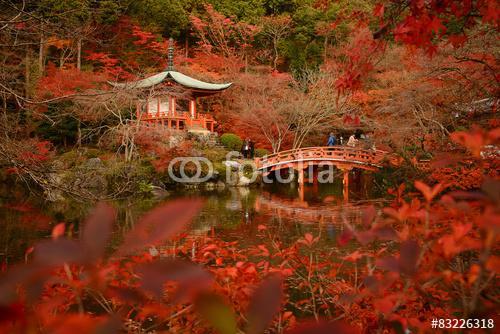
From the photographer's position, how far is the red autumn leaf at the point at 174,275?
445mm

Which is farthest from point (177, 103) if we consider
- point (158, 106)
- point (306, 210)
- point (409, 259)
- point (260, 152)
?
point (409, 259)

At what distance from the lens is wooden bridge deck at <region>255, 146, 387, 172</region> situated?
16078 mm

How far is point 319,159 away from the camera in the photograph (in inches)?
665

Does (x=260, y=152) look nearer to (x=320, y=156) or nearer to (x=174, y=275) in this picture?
(x=320, y=156)

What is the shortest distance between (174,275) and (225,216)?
31.1 ft

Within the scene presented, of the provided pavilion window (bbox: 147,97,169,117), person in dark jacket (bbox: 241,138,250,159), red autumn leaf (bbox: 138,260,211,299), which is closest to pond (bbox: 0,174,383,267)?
person in dark jacket (bbox: 241,138,250,159)

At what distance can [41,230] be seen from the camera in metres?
7.81

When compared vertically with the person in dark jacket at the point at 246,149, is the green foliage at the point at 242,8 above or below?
above

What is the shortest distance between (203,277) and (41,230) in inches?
328

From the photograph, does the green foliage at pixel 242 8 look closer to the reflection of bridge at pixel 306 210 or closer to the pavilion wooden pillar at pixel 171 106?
the pavilion wooden pillar at pixel 171 106

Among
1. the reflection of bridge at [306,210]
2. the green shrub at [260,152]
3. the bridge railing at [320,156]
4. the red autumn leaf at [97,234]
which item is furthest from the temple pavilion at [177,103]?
the red autumn leaf at [97,234]

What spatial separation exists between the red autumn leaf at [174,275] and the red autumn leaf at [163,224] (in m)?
0.03

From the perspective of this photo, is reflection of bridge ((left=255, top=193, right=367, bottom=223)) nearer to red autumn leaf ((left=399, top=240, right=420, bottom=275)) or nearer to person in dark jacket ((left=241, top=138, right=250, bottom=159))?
person in dark jacket ((left=241, top=138, right=250, bottom=159))

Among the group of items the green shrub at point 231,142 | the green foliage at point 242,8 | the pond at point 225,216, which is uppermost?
the green foliage at point 242,8
